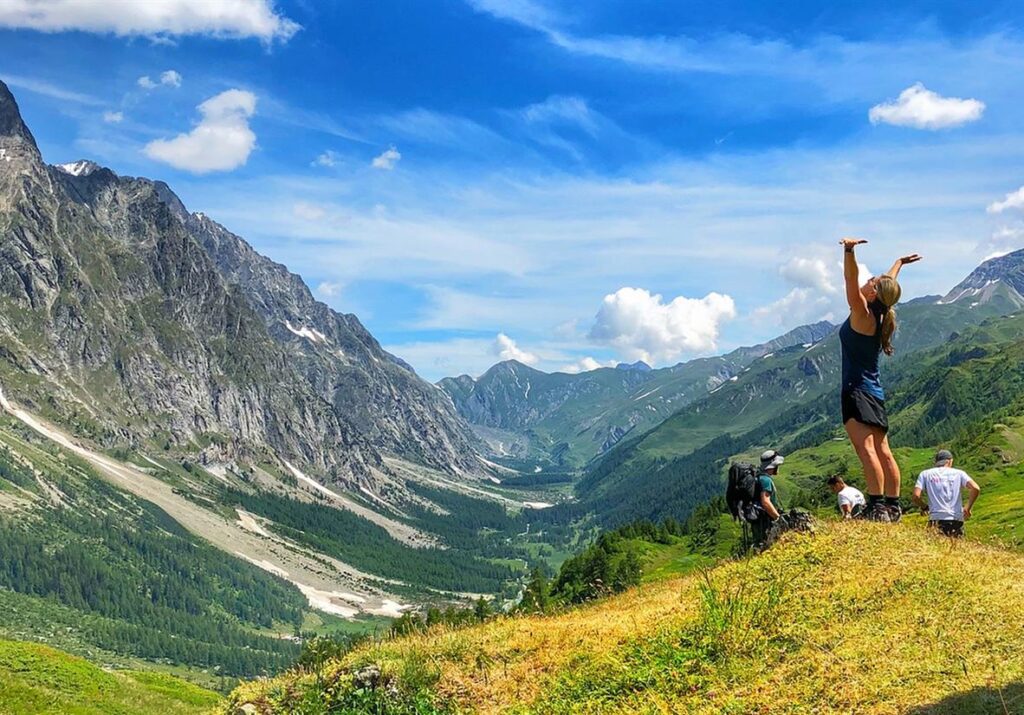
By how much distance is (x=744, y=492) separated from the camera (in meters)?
19.1

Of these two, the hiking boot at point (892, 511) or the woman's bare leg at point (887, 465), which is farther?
the hiking boot at point (892, 511)

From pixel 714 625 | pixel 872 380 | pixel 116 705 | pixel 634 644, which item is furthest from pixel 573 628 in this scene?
pixel 116 705

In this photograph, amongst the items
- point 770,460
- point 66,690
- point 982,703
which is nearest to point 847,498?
point 770,460

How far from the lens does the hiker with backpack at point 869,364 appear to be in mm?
14477

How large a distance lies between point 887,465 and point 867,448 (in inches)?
29.3

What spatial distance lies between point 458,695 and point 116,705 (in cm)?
3034

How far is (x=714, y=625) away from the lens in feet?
40.7

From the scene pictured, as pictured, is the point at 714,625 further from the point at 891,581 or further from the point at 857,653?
the point at 891,581

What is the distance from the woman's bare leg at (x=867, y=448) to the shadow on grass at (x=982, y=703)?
6.41 meters

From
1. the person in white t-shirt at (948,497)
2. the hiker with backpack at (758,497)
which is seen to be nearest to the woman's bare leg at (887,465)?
the person in white t-shirt at (948,497)

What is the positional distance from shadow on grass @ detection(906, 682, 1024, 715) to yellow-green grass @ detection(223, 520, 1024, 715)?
0.9 inches

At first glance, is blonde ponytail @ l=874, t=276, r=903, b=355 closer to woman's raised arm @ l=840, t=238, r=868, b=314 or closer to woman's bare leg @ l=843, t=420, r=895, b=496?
woman's raised arm @ l=840, t=238, r=868, b=314

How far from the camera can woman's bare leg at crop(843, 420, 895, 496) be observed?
1512 cm

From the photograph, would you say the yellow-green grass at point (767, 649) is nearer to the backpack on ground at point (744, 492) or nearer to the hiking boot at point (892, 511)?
the hiking boot at point (892, 511)
